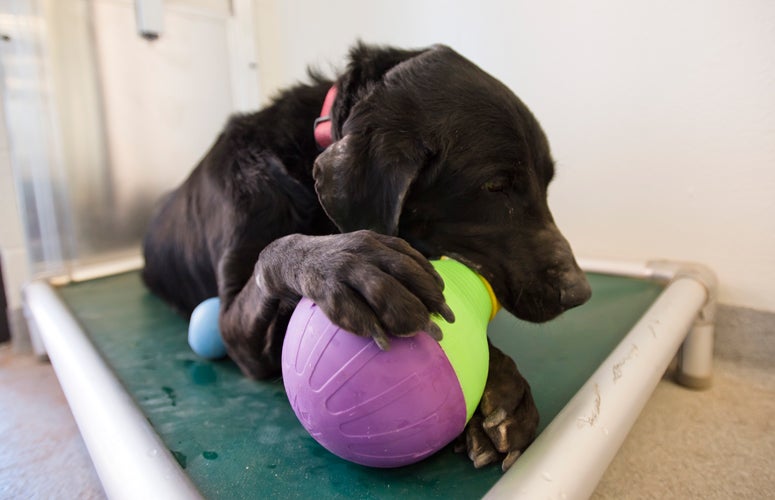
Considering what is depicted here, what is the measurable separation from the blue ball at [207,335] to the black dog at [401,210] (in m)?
0.15

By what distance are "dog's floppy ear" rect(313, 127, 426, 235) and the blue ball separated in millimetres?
542

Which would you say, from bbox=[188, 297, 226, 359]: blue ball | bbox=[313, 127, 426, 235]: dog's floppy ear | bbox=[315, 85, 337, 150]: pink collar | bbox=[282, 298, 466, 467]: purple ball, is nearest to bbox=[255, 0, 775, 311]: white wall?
bbox=[315, 85, 337, 150]: pink collar

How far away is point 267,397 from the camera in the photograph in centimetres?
112

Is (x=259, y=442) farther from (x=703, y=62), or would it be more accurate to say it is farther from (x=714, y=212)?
(x=703, y=62)

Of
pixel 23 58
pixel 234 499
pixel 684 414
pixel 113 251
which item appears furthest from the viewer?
pixel 113 251

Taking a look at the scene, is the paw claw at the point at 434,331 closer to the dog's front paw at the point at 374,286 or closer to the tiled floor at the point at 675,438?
the dog's front paw at the point at 374,286

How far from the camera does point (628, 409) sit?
0.96 metres

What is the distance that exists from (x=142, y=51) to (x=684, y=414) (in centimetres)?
283

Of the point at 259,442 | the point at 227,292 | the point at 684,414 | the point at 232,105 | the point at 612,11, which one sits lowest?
the point at 684,414

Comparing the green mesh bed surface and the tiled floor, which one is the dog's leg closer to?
the green mesh bed surface

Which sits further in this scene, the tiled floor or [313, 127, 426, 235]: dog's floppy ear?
the tiled floor

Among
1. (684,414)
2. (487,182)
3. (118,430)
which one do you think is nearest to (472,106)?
(487,182)

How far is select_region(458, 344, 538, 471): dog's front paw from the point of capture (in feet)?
2.78

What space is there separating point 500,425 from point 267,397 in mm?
536
